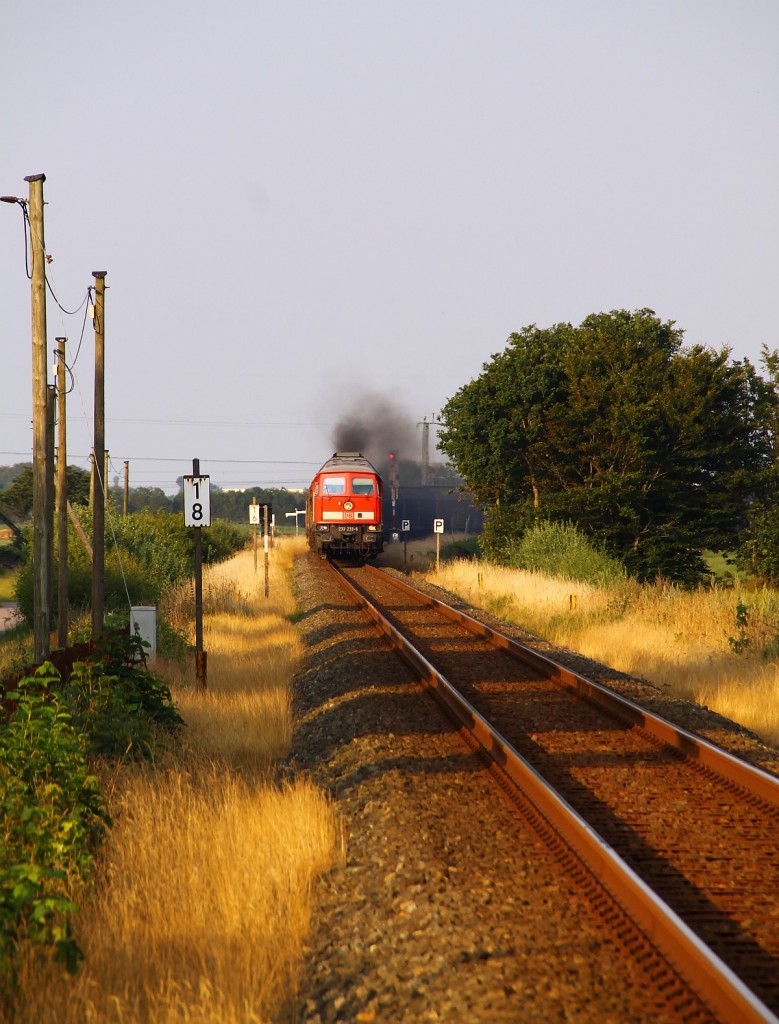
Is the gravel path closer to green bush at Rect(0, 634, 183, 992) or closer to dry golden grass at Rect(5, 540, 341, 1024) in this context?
dry golden grass at Rect(5, 540, 341, 1024)

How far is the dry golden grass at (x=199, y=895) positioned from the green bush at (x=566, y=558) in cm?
1774

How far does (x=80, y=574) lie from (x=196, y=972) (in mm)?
23325

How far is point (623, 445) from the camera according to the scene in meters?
36.8

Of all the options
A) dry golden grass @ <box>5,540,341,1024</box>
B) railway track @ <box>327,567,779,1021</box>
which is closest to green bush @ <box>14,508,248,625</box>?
railway track @ <box>327,567,779,1021</box>

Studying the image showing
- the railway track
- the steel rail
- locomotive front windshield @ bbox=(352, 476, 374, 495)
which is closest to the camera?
the railway track

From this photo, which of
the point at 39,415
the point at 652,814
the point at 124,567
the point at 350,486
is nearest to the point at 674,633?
the point at 652,814

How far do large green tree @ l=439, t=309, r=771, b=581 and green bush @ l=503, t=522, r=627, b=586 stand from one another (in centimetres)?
541

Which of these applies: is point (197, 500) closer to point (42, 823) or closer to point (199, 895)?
point (42, 823)

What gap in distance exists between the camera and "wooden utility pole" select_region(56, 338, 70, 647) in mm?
18344

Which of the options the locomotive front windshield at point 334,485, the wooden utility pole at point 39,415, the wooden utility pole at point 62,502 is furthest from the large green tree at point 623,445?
the wooden utility pole at point 39,415

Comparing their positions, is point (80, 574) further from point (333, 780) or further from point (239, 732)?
point (333, 780)

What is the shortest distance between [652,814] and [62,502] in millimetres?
16289

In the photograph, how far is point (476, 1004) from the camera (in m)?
4.24

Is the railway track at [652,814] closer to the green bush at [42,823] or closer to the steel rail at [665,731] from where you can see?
the steel rail at [665,731]
